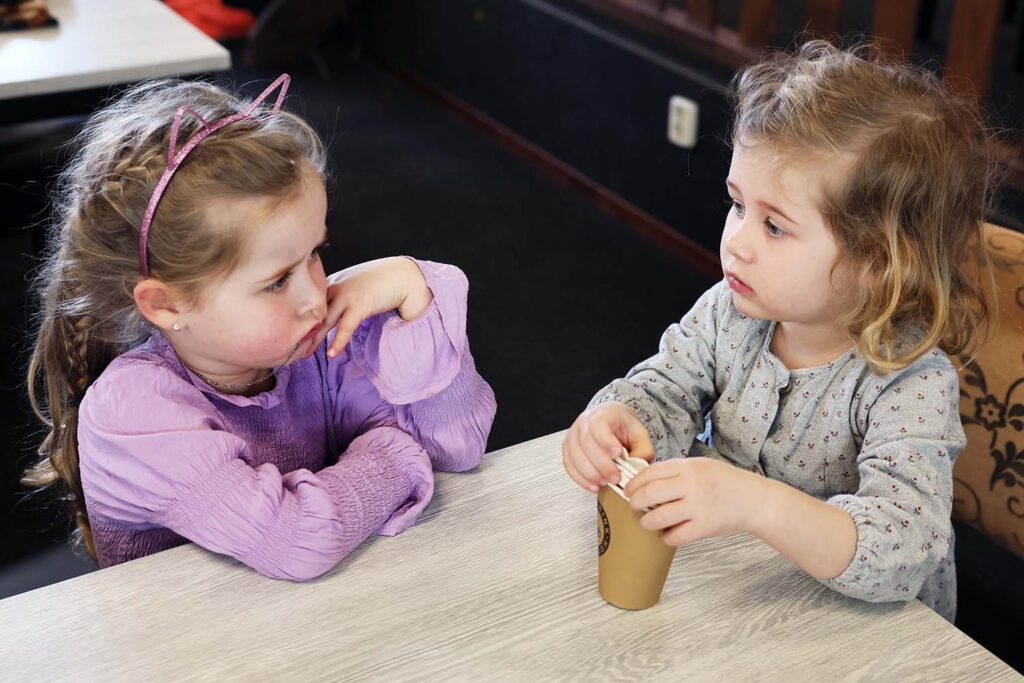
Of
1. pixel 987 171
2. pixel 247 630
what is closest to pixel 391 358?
pixel 247 630

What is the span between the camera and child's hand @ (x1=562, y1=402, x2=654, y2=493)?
1.08m

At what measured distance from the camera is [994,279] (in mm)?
1356

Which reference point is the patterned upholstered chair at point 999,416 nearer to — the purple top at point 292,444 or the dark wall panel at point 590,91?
the purple top at point 292,444

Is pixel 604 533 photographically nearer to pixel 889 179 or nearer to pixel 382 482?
pixel 382 482

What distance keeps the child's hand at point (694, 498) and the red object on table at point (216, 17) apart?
4354 millimetres

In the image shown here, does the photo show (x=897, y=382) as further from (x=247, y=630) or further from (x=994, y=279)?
(x=247, y=630)

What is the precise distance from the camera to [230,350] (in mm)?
1164

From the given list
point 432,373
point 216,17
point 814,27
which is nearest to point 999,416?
point 432,373

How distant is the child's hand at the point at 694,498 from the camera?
937 mm

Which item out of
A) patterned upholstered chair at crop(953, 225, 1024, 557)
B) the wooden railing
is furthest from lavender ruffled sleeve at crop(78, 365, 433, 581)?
the wooden railing

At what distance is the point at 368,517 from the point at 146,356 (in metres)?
0.30

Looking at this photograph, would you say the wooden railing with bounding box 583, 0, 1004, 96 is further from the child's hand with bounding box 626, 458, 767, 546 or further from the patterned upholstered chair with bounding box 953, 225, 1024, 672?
the child's hand with bounding box 626, 458, 767, 546

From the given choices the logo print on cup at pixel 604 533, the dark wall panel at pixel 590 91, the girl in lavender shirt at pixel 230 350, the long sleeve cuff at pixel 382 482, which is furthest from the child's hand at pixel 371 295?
the dark wall panel at pixel 590 91

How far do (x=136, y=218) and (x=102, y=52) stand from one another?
147cm
